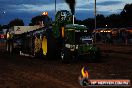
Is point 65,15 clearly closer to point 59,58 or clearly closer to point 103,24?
point 59,58

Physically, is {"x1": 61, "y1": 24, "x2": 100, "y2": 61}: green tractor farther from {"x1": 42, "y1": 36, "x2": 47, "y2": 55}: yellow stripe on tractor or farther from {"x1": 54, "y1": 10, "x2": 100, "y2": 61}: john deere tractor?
{"x1": 42, "y1": 36, "x2": 47, "y2": 55}: yellow stripe on tractor

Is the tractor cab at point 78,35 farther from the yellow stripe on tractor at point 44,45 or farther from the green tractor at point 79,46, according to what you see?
the yellow stripe on tractor at point 44,45

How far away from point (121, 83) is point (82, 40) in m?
20.6

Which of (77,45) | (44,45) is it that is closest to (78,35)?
(77,45)

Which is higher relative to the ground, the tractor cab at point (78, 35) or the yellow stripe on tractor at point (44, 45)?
the tractor cab at point (78, 35)

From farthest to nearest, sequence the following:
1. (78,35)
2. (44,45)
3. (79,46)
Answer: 1. (44,45)
2. (78,35)
3. (79,46)

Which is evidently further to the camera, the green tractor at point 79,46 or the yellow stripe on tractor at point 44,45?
the yellow stripe on tractor at point 44,45

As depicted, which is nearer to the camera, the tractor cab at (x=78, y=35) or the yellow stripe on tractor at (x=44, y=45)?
the tractor cab at (x=78, y=35)

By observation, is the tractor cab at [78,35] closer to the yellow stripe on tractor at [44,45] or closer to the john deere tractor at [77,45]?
the john deere tractor at [77,45]

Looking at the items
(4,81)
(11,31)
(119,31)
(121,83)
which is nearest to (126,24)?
(119,31)

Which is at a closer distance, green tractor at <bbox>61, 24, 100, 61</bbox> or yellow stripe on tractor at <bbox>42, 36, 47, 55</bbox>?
green tractor at <bbox>61, 24, 100, 61</bbox>

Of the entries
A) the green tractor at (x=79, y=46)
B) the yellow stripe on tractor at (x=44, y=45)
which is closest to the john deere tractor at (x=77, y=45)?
the green tractor at (x=79, y=46)

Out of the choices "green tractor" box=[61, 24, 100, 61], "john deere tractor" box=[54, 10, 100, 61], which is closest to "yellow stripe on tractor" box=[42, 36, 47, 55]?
"john deere tractor" box=[54, 10, 100, 61]

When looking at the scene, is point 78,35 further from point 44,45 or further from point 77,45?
point 44,45
